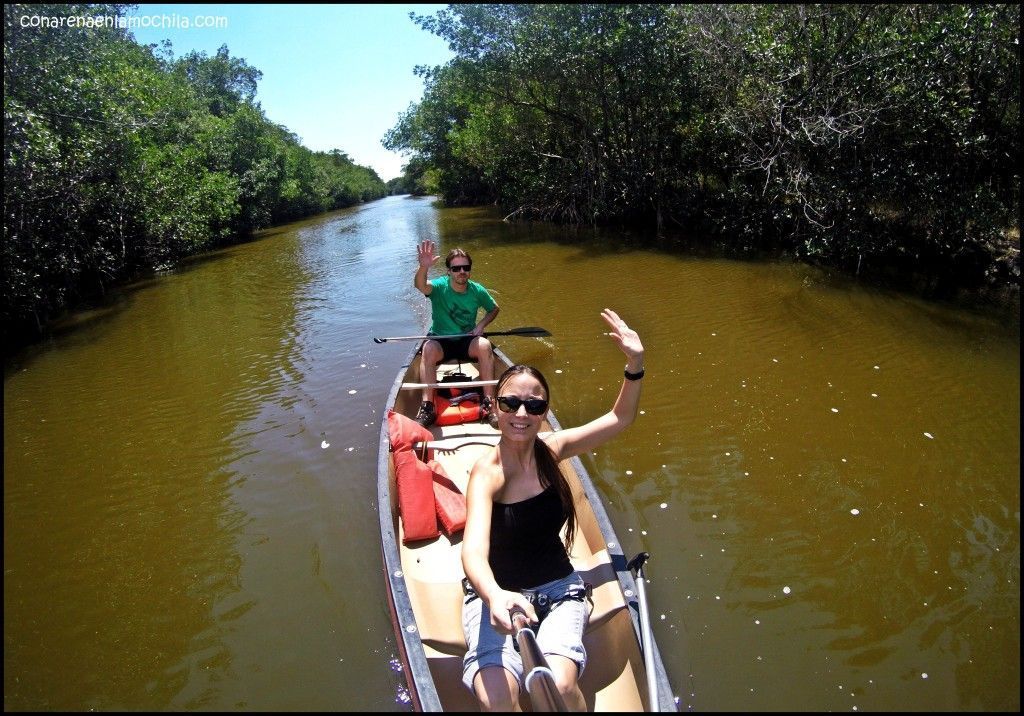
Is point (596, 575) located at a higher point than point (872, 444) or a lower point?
higher

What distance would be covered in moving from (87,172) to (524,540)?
13822 millimetres

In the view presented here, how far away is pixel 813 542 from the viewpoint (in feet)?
14.8

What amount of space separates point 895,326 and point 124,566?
10191 mm

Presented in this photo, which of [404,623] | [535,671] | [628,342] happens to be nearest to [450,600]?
[404,623]

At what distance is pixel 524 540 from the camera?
284cm

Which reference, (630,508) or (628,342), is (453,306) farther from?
(628,342)

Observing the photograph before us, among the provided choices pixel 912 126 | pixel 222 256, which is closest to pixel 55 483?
pixel 912 126

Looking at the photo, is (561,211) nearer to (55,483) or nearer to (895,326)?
(895,326)

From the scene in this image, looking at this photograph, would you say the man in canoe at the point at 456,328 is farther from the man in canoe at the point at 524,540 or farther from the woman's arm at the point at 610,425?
the man in canoe at the point at 524,540

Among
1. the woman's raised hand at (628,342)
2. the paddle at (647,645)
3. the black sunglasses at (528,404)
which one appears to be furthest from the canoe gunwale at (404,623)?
the woman's raised hand at (628,342)

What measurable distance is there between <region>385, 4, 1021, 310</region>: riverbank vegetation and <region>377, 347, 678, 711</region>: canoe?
10.6 meters

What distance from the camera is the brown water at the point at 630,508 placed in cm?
359

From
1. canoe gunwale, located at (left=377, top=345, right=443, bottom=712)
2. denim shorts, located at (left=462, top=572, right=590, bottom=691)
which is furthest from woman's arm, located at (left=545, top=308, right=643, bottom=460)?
canoe gunwale, located at (left=377, top=345, right=443, bottom=712)

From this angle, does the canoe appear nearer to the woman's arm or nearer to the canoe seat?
the canoe seat
